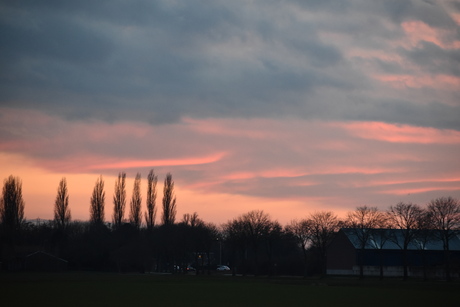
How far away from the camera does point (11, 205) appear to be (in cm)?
11138

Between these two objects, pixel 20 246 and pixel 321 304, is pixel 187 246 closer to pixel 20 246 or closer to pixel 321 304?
pixel 20 246

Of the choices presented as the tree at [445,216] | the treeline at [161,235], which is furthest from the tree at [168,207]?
the tree at [445,216]

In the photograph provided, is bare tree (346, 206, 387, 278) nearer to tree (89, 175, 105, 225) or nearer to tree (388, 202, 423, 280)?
tree (388, 202, 423, 280)

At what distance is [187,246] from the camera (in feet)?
357

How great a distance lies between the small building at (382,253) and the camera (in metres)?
101

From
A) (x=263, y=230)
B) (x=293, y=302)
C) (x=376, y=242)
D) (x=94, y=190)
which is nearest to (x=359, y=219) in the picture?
(x=376, y=242)

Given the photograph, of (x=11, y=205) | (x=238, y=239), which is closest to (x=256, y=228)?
(x=238, y=239)

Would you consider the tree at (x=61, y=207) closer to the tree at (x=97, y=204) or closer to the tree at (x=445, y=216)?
the tree at (x=97, y=204)

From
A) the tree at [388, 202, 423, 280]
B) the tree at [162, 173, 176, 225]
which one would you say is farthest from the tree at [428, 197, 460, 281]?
the tree at [162, 173, 176, 225]

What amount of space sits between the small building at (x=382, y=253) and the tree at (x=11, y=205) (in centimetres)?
6334

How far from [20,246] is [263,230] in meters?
49.4

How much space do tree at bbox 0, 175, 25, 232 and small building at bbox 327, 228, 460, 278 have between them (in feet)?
208

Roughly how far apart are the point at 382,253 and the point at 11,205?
237ft

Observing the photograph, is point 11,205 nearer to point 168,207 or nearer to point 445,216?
point 168,207
